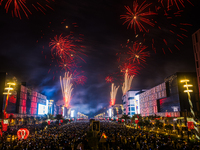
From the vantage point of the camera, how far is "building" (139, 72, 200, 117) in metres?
63.4

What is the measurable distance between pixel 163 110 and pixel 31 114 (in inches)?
2508

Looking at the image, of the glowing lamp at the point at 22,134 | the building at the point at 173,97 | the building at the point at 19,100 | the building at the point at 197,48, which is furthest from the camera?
the building at the point at 19,100

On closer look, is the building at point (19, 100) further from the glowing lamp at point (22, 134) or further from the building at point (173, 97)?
the building at point (173, 97)

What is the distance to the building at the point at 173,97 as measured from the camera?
63.4 metres

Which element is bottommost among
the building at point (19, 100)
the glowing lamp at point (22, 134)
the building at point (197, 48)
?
the glowing lamp at point (22, 134)

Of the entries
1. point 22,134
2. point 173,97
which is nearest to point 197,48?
point 173,97

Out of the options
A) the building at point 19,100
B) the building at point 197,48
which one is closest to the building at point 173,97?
the building at point 197,48

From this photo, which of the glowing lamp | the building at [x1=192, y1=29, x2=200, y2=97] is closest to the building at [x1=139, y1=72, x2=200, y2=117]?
the building at [x1=192, y1=29, x2=200, y2=97]

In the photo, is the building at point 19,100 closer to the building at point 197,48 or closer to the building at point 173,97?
the building at point 173,97

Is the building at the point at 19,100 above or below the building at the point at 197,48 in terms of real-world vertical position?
below

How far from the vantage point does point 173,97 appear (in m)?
69.5

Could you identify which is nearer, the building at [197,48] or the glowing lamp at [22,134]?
the glowing lamp at [22,134]

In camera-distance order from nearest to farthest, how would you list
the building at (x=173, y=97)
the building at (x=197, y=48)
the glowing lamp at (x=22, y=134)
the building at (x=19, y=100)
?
the glowing lamp at (x=22, y=134) → the building at (x=197, y=48) → the building at (x=173, y=97) → the building at (x=19, y=100)

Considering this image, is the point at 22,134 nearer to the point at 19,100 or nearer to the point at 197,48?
the point at 197,48
